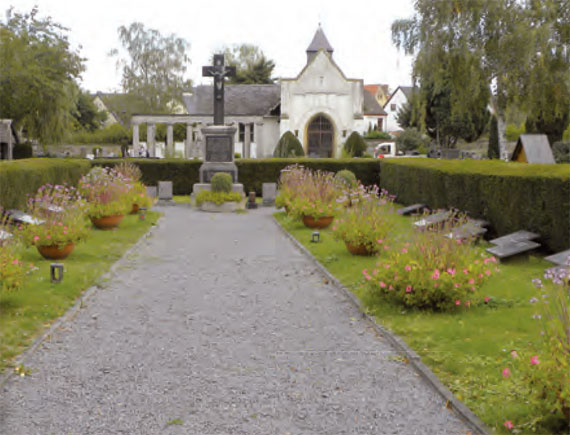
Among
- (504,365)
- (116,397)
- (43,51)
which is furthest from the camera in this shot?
(43,51)

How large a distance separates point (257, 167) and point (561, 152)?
613 inches

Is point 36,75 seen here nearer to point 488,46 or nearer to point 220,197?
point 220,197

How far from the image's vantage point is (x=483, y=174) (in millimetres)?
13648

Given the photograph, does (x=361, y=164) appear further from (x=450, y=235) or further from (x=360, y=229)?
(x=450, y=235)

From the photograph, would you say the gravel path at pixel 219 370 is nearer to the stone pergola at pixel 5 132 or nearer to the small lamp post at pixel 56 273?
the small lamp post at pixel 56 273

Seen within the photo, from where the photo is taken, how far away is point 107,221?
1520cm

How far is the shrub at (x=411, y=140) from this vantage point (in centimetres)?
5522

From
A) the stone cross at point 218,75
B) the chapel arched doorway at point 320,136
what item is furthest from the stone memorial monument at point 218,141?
the chapel arched doorway at point 320,136

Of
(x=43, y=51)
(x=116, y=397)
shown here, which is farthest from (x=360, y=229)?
(x=43, y=51)

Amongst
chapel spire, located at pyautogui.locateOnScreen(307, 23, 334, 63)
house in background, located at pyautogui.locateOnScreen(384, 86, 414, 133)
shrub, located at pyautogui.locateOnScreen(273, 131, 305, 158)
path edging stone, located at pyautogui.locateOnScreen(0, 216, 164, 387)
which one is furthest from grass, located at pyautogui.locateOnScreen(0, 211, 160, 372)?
house in background, located at pyautogui.locateOnScreen(384, 86, 414, 133)

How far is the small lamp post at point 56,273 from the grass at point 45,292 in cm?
7

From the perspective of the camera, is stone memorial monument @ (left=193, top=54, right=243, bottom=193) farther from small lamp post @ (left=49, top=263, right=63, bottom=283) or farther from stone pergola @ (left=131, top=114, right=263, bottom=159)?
stone pergola @ (left=131, top=114, right=263, bottom=159)

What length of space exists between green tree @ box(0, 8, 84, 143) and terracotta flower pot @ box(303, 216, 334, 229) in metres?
22.3

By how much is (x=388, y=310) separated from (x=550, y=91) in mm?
22787
